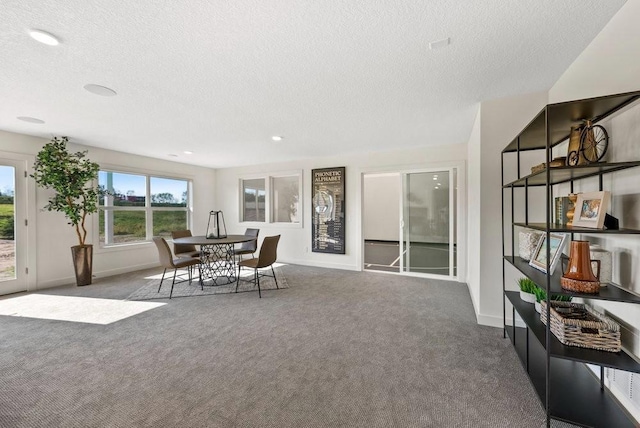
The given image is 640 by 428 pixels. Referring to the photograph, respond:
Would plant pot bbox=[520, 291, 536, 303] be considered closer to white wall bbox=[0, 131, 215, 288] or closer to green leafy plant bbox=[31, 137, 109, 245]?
green leafy plant bbox=[31, 137, 109, 245]

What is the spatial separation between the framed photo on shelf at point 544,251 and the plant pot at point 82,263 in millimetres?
5907

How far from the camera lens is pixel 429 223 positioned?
499cm

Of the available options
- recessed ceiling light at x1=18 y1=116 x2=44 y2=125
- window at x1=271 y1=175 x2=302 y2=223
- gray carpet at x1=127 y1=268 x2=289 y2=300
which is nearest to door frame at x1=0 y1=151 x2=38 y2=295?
recessed ceiling light at x1=18 y1=116 x2=44 y2=125

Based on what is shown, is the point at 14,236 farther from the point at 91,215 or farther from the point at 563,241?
the point at 563,241

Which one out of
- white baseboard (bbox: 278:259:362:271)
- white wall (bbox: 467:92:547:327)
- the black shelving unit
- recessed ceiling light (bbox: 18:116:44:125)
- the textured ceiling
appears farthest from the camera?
white baseboard (bbox: 278:259:362:271)

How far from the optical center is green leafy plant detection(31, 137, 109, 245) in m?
3.99

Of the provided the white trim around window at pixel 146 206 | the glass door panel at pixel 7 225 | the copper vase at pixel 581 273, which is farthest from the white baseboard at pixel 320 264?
the glass door panel at pixel 7 225

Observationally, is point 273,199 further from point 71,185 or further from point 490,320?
point 490,320

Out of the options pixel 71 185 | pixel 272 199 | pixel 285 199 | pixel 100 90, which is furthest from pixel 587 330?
pixel 71 185

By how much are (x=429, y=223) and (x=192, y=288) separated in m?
4.18

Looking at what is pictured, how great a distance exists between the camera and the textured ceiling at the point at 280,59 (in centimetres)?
158

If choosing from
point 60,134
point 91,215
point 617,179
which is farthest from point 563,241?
point 91,215

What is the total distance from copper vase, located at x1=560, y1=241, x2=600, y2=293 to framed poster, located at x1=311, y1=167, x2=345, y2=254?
13.8 feet

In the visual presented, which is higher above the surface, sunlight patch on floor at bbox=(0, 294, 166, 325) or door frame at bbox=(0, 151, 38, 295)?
door frame at bbox=(0, 151, 38, 295)
